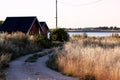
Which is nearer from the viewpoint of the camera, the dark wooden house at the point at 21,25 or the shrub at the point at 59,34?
the dark wooden house at the point at 21,25

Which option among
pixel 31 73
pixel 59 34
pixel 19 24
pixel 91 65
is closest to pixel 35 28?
pixel 19 24

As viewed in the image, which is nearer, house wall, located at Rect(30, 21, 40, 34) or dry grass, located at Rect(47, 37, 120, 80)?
dry grass, located at Rect(47, 37, 120, 80)

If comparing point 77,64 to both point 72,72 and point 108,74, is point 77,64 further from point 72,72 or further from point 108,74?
point 108,74

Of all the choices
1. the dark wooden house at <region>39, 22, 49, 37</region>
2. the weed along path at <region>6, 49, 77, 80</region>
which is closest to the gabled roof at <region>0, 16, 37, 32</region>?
the dark wooden house at <region>39, 22, 49, 37</region>

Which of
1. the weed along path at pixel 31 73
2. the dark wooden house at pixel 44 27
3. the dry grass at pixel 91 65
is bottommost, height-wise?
the weed along path at pixel 31 73

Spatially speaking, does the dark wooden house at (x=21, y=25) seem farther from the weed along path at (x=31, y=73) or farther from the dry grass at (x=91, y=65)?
the dry grass at (x=91, y=65)

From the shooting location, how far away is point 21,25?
2112 inches

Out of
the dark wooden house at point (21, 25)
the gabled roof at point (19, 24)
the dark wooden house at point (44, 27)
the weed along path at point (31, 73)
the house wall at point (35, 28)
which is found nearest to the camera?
the weed along path at point (31, 73)

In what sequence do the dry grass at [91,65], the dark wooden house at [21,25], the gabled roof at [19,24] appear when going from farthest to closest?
the gabled roof at [19,24]
the dark wooden house at [21,25]
the dry grass at [91,65]

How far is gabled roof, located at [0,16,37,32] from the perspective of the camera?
53.0 meters

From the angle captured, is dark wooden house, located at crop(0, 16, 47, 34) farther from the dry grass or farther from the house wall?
the dry grass

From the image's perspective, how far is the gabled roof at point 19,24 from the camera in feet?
174

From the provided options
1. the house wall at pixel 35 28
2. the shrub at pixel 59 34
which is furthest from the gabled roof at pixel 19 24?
the shrub at pixel 59 34

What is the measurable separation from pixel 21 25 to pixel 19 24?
60 cm
